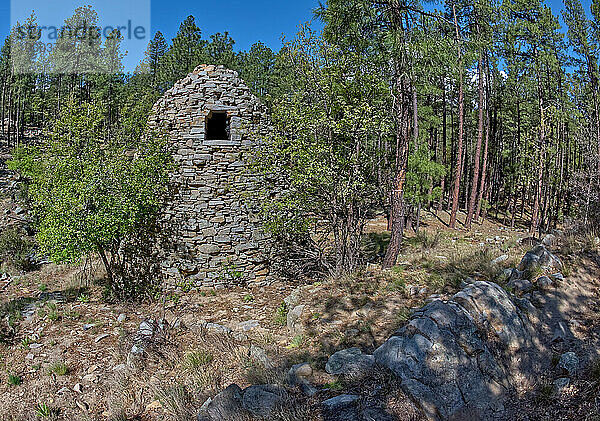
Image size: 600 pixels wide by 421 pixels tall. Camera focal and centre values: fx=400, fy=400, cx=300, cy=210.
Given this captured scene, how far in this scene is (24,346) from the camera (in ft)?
23.9

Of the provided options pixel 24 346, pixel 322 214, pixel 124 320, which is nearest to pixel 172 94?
pixel 322 214

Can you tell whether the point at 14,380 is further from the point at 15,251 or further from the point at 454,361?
the point at 15,251

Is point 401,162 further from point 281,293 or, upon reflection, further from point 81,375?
point 81,375

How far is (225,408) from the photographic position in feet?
13.2

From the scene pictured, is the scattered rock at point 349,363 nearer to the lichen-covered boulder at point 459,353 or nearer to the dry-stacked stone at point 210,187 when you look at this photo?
the lichen-covered boulder at point 459,353

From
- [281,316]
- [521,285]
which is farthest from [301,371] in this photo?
[521,285]

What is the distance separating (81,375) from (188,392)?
7.93 feet

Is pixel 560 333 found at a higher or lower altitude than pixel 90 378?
higher

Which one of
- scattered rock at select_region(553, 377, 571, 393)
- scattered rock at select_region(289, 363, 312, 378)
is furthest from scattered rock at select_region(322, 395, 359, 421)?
scattered rock at select_region(553, 377, 571, 393)

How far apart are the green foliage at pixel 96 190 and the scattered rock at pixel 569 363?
7.89 metres

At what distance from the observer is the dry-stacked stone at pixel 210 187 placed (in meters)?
9.45

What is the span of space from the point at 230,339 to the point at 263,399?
2340 mm

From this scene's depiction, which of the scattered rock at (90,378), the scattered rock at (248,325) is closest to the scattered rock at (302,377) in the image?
the scattered rock at (248,325)

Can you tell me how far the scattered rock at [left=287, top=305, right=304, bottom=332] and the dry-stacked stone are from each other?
3070 mm
